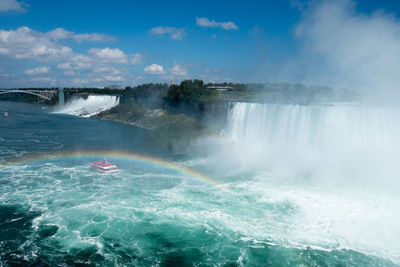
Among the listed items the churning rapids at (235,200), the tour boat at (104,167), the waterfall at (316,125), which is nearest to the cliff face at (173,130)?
the churning rapids at (235,200)

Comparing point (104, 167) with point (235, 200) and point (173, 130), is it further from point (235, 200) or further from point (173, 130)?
point (173, 130)

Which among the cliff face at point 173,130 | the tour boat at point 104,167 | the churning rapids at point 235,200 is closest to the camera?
the churning rapids at point 235,200

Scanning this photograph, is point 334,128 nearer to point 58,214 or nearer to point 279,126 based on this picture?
point 279,126

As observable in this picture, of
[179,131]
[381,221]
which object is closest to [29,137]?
[179,131]

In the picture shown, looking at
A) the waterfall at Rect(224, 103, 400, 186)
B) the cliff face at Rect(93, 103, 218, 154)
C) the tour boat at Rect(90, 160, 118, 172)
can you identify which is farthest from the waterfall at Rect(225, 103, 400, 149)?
the tour boat at Rect(90, 160, 118, 172)

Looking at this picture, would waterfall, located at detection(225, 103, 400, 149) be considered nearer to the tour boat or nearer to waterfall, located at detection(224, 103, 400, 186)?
waterfall, located at detection(224, 103, 400, 186)

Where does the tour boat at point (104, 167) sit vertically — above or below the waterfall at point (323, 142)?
Answer: below

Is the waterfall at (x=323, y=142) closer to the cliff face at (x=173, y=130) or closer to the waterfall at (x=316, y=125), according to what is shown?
the waterfall at (x=316, y=125)

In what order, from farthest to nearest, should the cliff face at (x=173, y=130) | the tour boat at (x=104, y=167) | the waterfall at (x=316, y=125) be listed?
the cliff face at (x=173, y=130) → the tour boat at (x=104, y=167) → the waterfall at (x=316, y=125)
